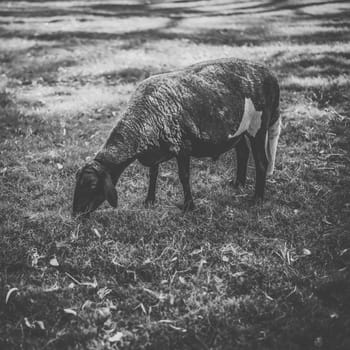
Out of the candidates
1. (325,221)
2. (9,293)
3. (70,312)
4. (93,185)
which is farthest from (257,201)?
(9,293)

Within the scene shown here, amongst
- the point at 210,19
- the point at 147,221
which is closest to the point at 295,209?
the point at 147,221

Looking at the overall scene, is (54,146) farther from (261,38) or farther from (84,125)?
(261,38)

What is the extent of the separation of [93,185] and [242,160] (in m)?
2.18

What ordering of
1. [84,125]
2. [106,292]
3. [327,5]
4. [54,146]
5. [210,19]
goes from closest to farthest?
[106,292] < [54,146] < [84,125] < [210,19] < [327,5]

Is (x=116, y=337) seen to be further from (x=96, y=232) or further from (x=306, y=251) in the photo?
(x=306, y=251)

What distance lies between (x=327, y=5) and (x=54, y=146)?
573 inches

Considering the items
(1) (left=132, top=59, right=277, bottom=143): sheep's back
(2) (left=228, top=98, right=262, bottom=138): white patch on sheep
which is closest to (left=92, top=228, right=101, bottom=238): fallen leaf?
(1) (left=132, top=59, right=277, bottom=143): sheep's back

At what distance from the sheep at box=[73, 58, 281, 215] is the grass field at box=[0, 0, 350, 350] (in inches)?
24.4

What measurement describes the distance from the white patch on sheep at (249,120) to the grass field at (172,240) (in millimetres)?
988

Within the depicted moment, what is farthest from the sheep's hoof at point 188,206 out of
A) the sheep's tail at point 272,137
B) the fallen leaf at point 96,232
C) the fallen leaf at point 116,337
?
the fallen leaf at point 116,337

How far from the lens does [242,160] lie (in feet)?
16.0

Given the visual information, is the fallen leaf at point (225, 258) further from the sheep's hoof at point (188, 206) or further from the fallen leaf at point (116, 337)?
the fallen leaf at point (116, 337)

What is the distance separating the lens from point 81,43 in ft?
37.8

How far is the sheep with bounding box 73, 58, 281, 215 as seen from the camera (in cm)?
368
